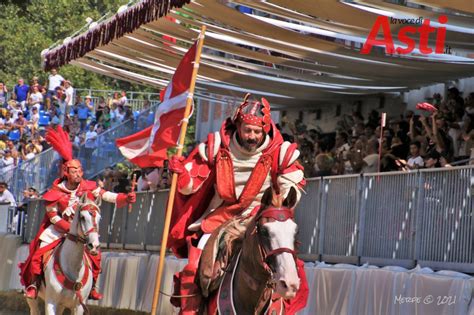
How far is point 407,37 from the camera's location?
17891mm

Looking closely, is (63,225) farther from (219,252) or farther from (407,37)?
(219,252)

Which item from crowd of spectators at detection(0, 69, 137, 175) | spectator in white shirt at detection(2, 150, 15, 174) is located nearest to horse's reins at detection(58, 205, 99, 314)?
crowd of spectators at detection(0, 69, 137, 175)

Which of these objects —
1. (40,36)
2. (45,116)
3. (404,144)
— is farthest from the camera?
(40,36)

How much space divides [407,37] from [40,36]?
59.4 m

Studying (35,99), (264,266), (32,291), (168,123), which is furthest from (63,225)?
(35,99)

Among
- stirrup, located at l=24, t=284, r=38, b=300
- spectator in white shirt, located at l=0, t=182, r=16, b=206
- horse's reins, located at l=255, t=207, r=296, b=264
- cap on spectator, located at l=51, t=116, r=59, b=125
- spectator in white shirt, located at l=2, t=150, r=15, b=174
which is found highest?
cap on spectator, located at l=51, t=116, r=59, b=125

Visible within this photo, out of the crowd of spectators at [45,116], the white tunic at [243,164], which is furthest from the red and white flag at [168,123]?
the crowd of spectators at [45,116]

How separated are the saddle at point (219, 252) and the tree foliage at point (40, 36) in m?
61.7

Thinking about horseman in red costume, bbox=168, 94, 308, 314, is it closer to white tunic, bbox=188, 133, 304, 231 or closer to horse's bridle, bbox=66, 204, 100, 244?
white tunic, bbox=188, 133, 304, 231

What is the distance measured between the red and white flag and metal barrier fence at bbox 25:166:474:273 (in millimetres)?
2907

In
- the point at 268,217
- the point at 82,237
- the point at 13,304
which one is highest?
the point at 268,217

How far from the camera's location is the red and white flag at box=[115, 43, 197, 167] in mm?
12734

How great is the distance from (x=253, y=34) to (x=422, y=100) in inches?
151

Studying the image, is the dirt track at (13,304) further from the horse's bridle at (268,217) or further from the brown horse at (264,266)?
the horse's bridle at (268,217)
